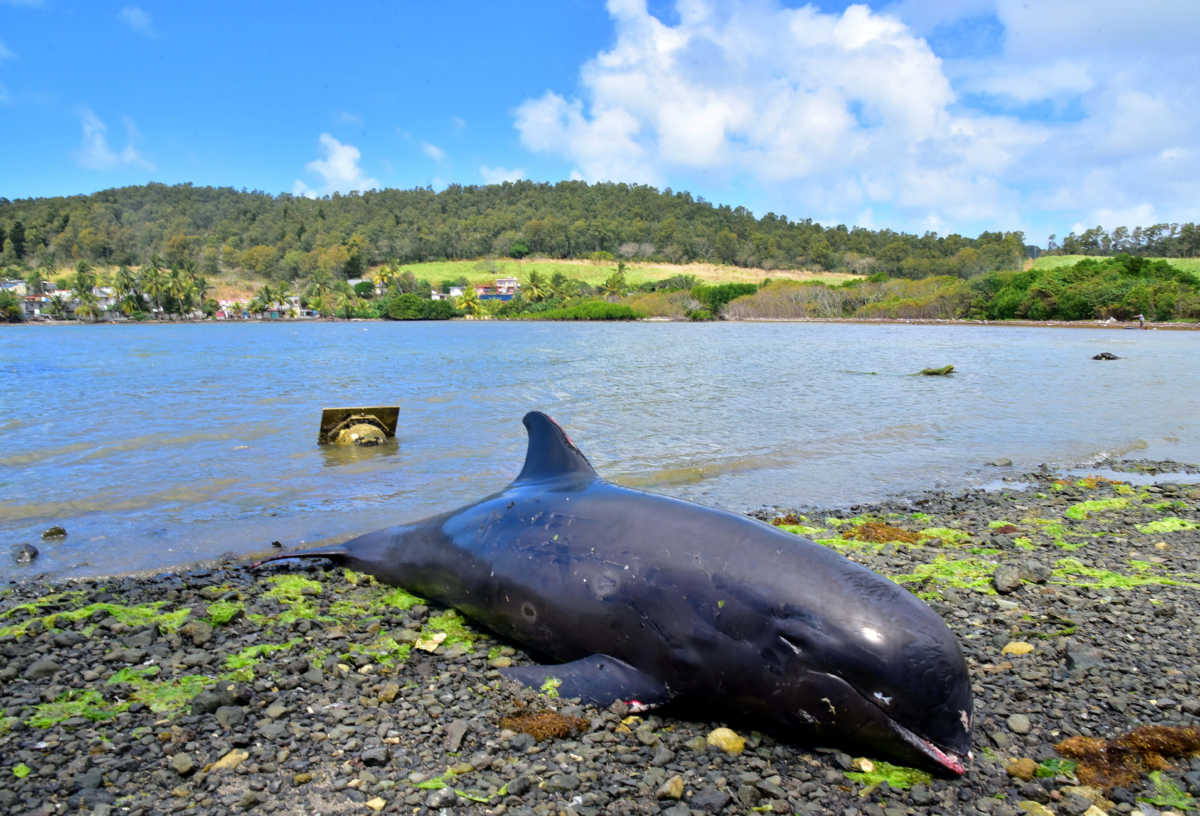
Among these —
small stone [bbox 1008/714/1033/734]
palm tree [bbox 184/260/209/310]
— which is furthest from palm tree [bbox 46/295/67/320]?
small stone [bbox 1008/714/1033/734]

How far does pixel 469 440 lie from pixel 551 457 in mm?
10894

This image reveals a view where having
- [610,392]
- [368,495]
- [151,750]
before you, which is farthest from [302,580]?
[610,392]

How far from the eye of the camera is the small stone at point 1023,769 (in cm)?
387

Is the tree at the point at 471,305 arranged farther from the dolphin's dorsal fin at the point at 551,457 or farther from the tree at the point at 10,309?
the dolphin's dorsal fin at the point at 551,457

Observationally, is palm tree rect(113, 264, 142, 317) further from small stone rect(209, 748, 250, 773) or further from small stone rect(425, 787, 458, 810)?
small stone rect(425, 787, 458, 810)

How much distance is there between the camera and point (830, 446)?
665 inches

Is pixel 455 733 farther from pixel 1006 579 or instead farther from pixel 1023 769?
pixel 1006 579

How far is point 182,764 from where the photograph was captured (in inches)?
158

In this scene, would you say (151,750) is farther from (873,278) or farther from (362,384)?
(873,278)

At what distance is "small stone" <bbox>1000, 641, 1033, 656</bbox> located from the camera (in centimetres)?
534

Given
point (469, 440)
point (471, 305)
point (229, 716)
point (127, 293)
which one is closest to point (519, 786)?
point (229, 716)

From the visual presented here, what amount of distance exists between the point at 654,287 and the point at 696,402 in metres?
175

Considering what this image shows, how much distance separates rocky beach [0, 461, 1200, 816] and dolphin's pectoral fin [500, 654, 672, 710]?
101 millimetres

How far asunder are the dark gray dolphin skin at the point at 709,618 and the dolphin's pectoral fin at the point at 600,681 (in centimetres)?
1
